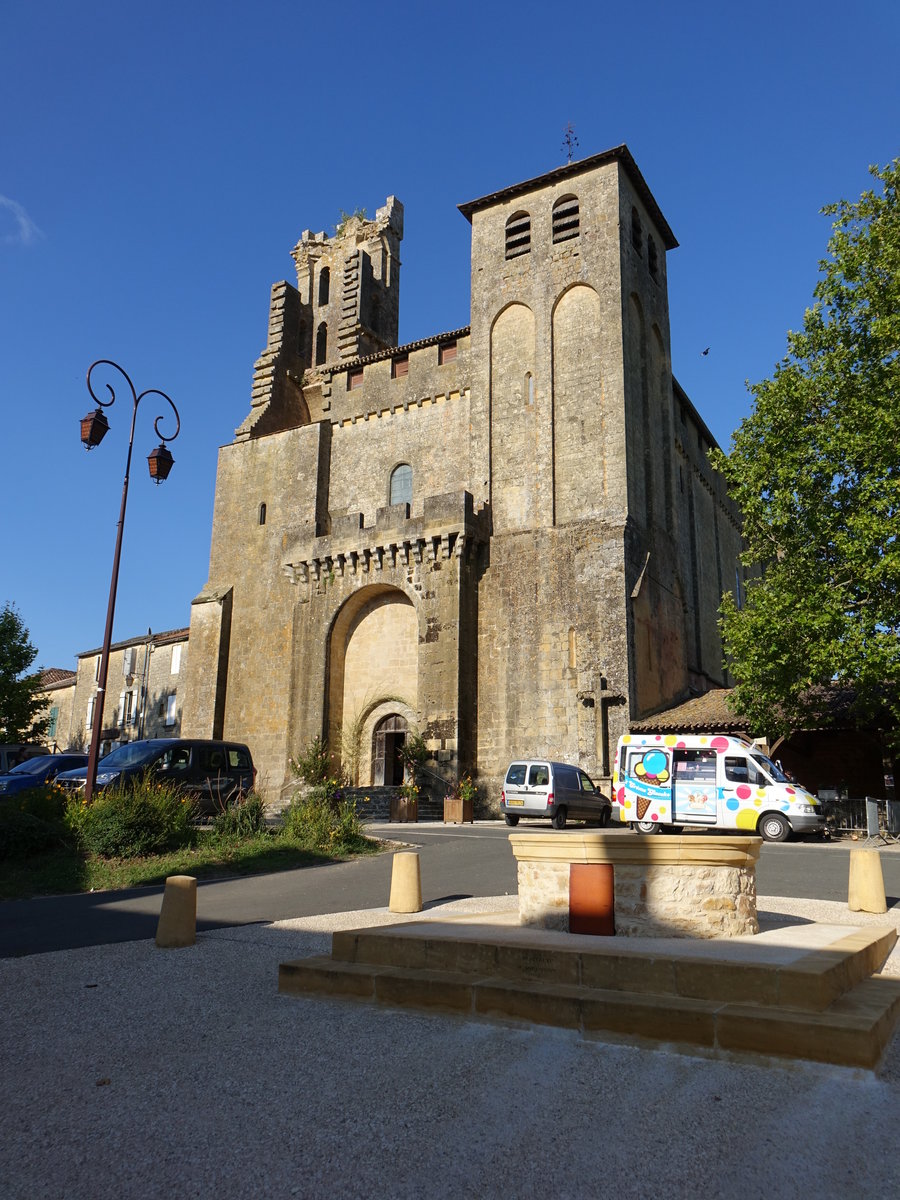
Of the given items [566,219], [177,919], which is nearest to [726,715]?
[566,219]

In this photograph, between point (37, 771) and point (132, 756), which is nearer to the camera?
point (132, 756)

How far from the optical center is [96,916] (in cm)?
909

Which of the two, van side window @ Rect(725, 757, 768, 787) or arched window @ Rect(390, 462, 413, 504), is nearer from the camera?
van side window @ Rect(725, 757, 768, 787)

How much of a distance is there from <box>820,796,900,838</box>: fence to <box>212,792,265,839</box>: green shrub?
11951 millimetres

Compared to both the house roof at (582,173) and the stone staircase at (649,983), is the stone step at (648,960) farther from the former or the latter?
the house roof at (582,173)

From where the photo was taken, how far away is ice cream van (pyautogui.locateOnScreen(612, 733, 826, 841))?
661 inches

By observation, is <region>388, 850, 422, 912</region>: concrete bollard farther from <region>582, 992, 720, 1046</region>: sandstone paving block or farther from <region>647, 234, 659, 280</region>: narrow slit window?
<region>647, 234, 659, 280</region>: narrow slit window

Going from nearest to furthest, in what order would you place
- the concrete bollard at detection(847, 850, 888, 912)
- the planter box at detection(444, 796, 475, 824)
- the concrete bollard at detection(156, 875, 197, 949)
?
the concrete bollard at detection(156, 875, 197, 949), the concrete bollard at detection(847, 850, 888, 912), the planter box at detection(444, 796, 475, 824)

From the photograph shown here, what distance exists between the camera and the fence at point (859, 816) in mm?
18609

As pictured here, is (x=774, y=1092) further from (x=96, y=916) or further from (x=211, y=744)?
(x=211, y=744)

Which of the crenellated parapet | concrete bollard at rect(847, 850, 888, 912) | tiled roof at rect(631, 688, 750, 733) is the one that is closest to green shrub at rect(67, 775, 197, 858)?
concrete bollard at rect(847, 850, 888, 912)

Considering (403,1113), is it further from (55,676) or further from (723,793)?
(55,676)

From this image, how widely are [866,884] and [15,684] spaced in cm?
3505

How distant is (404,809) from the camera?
888 inches
